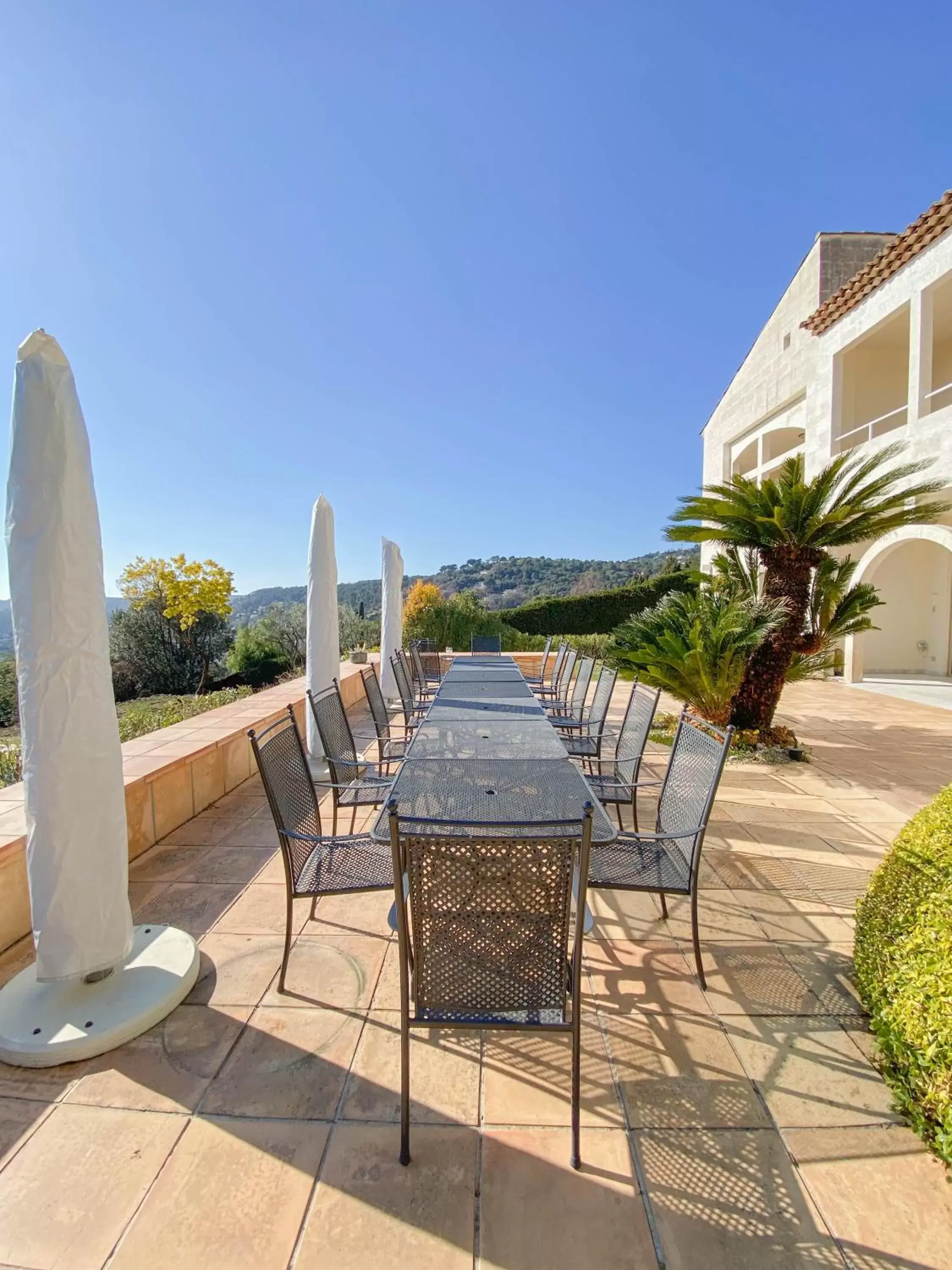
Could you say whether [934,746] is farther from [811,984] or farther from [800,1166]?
[800,1166]

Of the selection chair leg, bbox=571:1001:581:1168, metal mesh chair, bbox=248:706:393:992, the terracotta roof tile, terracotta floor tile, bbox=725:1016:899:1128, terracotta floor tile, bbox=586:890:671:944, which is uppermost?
the terracotta roof tile

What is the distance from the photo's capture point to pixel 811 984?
2.05 m

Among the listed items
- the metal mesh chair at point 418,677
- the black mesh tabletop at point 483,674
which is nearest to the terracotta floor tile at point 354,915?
the black mesh tabletop at point 483,674

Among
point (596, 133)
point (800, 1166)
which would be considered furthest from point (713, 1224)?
point (596, 133)

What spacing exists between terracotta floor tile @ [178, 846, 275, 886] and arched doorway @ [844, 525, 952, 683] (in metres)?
11.2

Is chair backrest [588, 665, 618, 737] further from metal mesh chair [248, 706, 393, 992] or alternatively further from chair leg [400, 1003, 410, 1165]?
chair leg [400, 1003, 410, 1165]

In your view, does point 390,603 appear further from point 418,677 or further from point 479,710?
point 479,710

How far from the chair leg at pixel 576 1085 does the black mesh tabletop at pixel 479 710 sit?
2085 mm

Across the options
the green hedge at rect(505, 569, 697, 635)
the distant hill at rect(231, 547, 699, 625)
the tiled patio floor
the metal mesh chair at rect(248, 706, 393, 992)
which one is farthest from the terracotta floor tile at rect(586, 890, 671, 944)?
the distant hill at rect(231, 547, 699, 625)

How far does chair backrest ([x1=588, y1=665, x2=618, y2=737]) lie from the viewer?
153 inches

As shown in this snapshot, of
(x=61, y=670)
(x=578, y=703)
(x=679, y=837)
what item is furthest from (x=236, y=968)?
(x=578, y=703)

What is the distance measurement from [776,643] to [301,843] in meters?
5.08

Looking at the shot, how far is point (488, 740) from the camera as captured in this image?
291cm

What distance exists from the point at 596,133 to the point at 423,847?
29.6 feet
